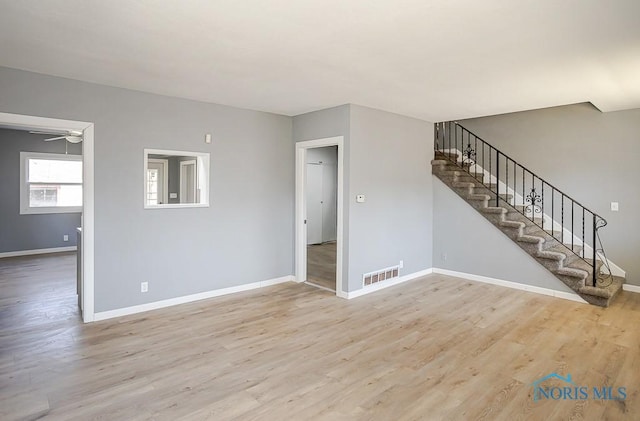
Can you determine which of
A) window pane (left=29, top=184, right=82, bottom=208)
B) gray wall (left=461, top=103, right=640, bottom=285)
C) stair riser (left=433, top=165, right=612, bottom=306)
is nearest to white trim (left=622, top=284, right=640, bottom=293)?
gray wall (left=461, top=103, right=640, bottom=285)

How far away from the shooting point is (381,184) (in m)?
5.25

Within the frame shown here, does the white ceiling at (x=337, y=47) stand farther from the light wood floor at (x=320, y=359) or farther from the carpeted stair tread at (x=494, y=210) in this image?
the light wood floor at (x=320, y=359)

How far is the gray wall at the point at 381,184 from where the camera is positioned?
4.84m

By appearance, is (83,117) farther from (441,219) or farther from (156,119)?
(441,219)

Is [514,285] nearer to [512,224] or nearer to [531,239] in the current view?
[531,239]

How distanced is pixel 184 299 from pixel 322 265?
2822mm

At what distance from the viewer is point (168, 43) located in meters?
2.79

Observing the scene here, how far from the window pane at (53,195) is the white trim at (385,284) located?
22.6 ft

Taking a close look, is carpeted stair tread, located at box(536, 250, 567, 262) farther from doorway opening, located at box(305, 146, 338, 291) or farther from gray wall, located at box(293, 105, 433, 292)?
doorway opening, located at box(305, 146, 338, 291)

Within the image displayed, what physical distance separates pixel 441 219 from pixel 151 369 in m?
4.79

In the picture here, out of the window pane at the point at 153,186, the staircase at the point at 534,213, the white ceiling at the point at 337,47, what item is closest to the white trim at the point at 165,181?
the window pane at the point at 153,186

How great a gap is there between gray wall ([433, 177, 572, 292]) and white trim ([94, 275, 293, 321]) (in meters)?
2.63

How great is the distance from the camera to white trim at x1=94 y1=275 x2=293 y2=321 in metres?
4.04

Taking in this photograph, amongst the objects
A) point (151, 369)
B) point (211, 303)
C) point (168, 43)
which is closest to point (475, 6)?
point (168, 43)
